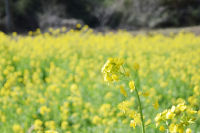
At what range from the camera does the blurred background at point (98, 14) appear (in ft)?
40.2

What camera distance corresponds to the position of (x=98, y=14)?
14.5 meters

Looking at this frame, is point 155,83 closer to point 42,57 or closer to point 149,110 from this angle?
point 149,110

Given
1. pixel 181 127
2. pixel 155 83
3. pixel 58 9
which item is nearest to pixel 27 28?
pixel 58 9

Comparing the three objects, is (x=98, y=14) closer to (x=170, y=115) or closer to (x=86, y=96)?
(x=86, y=96)

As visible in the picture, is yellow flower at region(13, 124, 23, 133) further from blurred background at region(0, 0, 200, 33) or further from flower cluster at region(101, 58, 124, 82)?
blurred background at region(0, 0, 200, 33)

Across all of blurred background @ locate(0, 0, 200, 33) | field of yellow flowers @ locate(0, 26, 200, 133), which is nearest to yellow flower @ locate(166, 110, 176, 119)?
field of yellow flowers @ locate(0, 26, 200, 133)

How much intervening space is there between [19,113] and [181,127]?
2.33 metres

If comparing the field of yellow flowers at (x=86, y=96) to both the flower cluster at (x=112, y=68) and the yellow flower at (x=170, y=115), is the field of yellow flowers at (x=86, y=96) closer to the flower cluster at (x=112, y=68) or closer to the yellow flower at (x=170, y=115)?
the flower cluster at (x=112, y=68)

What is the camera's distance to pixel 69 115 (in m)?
Result: 3.03

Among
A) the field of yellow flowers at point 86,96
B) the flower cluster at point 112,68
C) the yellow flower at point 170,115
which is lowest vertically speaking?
the yellow flower at point 170,115

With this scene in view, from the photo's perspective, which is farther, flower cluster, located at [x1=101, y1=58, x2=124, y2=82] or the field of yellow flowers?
the field of yellow flowers

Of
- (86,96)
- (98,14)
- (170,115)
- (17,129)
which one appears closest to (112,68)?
(170,115)

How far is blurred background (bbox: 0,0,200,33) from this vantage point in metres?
12.3

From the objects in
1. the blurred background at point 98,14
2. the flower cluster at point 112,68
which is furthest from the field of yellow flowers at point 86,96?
the blurred background at point 98,14
